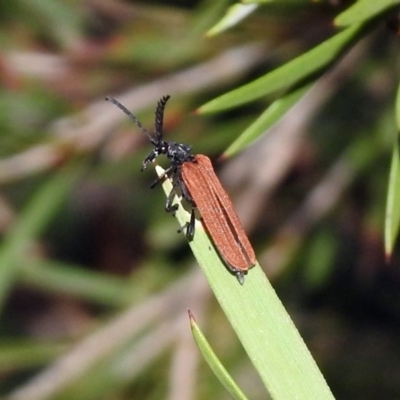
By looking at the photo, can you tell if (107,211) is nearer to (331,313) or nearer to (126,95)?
(331,313)

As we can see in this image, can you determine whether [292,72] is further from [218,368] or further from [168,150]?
[168,150]

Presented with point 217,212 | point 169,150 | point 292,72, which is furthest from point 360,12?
point 169,150

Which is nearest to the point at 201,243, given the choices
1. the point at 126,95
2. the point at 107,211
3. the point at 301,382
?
the point at 301,382

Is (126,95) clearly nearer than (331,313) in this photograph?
Yes

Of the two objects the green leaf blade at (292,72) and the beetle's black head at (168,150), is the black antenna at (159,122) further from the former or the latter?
the green leaf blade at (292,72)

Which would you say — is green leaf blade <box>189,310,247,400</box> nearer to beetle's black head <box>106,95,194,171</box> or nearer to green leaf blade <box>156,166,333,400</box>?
green leaf blade <box>156,166,333,400</box>

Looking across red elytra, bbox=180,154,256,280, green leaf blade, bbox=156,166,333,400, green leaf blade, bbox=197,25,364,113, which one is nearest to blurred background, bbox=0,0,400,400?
red elytra, bbox=180,154,256,280

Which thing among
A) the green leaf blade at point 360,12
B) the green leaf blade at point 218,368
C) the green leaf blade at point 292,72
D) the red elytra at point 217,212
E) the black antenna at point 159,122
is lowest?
the green leaf blade at point 218,368

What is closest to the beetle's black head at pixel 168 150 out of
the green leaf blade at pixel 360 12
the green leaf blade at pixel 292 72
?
the green leaf blade at pixel 292 72
